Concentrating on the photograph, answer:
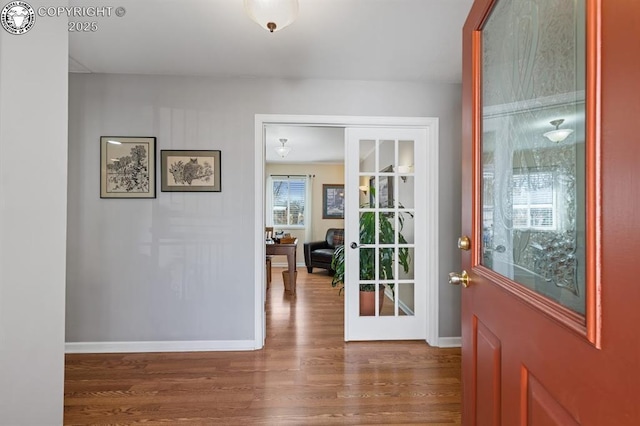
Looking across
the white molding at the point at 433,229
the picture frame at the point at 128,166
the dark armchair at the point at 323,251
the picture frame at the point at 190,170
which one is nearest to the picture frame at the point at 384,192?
the white molding at the point at 433,229

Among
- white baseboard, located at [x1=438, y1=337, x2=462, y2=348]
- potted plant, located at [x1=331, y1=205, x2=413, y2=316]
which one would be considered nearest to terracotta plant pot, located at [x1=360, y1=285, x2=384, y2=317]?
potted plant, located at [x1=331, y1=205, x2=413, y2=316]

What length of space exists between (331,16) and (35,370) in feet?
7.19

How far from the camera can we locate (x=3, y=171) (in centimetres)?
112

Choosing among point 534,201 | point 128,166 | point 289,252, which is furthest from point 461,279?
point 289,252

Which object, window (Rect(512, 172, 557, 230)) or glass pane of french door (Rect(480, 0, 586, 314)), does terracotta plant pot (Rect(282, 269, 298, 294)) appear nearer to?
glass pane of french door (Rect(480, 0, 586, 314))

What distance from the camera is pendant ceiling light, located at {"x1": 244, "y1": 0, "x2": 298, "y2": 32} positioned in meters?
1.48

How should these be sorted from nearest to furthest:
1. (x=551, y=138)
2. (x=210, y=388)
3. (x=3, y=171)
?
1. (x=551, y=138)
2. (x=3, y=171)
3. (x=210, y=388)

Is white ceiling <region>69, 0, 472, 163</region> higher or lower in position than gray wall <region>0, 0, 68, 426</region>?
higher

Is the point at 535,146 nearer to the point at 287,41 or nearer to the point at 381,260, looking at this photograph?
the point at 287,41

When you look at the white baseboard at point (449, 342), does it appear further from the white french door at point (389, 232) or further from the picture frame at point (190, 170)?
the picture frame at point (190, 170)

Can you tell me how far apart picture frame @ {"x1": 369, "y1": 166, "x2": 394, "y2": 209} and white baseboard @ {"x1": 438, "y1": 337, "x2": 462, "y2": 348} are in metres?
1.23

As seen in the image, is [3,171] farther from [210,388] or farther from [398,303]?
[398,303]

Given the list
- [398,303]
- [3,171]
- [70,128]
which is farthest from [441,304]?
[70,128]

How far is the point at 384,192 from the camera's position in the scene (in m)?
2.79
